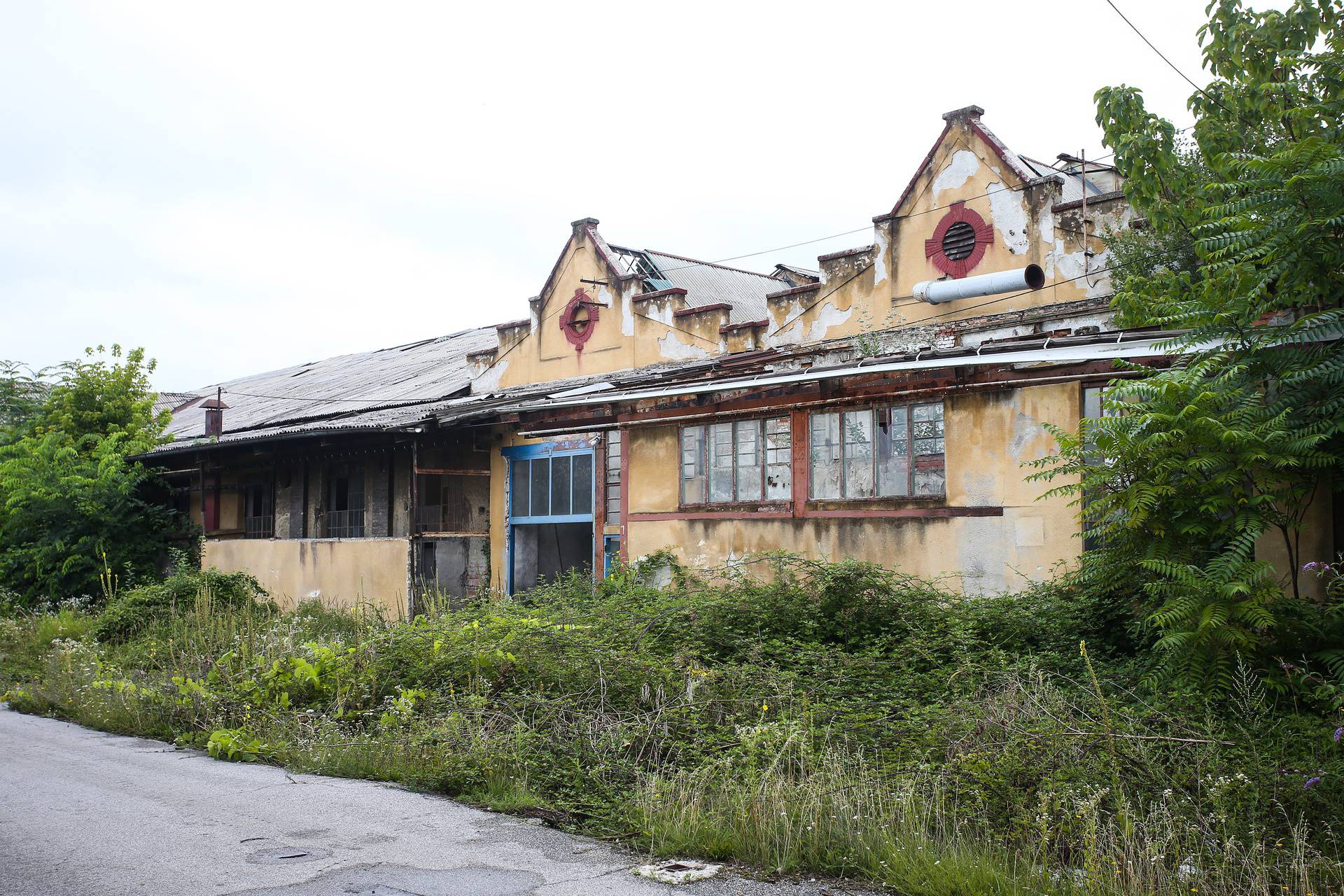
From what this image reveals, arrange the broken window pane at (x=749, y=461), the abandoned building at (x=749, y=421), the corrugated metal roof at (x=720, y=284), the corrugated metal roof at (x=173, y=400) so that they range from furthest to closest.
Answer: the corrugated metal roof at (x=173, y=400)
the corrugated metal roof at (x=720, y=284)
the broken window pane at (x=749, y=461)
the abandoned building at (x=749, y=421)

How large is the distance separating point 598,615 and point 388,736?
2993mm

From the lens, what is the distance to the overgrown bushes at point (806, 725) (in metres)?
5.19

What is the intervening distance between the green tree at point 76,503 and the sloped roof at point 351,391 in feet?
6.59

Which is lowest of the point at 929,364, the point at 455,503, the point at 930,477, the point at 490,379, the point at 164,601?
the point at 164,601

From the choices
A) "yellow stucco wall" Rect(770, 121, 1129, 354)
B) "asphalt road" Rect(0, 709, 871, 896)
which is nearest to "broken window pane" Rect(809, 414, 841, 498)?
"yellow stucco wall" Rect(770, 121, 1129, 354)

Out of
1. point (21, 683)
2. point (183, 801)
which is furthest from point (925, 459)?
point (21, 683)

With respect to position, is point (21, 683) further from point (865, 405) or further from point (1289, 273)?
point (1289, 273)

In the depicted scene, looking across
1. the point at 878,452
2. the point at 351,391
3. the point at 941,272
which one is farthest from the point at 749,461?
the point at 351,391

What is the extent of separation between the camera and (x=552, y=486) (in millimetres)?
16125

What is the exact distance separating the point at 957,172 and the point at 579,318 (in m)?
7.19

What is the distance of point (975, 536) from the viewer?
36.2ft

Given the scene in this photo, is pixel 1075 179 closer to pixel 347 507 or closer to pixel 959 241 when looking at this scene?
pixel 959 241

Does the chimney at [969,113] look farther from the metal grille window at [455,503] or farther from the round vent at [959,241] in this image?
the metal grille window at [455,503]

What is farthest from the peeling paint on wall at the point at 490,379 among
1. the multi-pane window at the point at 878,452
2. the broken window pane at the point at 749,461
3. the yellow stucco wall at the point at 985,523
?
the multi-pane window at the point at 878,452
